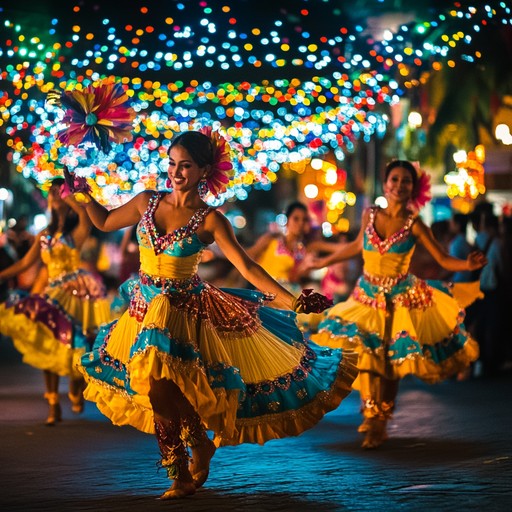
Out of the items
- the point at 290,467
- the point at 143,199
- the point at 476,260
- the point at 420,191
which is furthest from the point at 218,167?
the point at 420,191

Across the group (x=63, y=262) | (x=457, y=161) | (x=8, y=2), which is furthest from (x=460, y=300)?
(x=457, y=161)

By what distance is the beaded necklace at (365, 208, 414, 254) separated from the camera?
10266 millimetres

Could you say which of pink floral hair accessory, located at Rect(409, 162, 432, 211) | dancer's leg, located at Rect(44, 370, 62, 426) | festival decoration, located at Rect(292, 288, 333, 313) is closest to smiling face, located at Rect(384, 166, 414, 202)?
pink floral hair accessory, located at Rect(409, 162, 432, 211)

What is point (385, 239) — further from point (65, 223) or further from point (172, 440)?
point (172, 440)

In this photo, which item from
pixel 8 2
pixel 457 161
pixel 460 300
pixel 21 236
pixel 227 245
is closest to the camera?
pixel 227 245

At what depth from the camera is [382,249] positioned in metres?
10.3

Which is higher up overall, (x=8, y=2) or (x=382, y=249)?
(x=8, y=2)

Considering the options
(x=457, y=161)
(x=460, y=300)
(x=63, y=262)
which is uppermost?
(x=457, y=161)

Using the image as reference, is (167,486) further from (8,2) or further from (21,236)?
(21,236)

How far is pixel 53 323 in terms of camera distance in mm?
11625

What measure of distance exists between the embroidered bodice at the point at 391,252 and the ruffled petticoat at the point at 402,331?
109mm

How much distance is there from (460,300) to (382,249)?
1421mm

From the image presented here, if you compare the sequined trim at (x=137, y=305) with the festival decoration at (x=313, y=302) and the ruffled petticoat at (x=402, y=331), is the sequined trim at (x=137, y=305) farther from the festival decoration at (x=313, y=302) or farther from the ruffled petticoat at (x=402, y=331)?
the ruffled petticoat at (x=402, y=331)

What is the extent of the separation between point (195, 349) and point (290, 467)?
157cm
